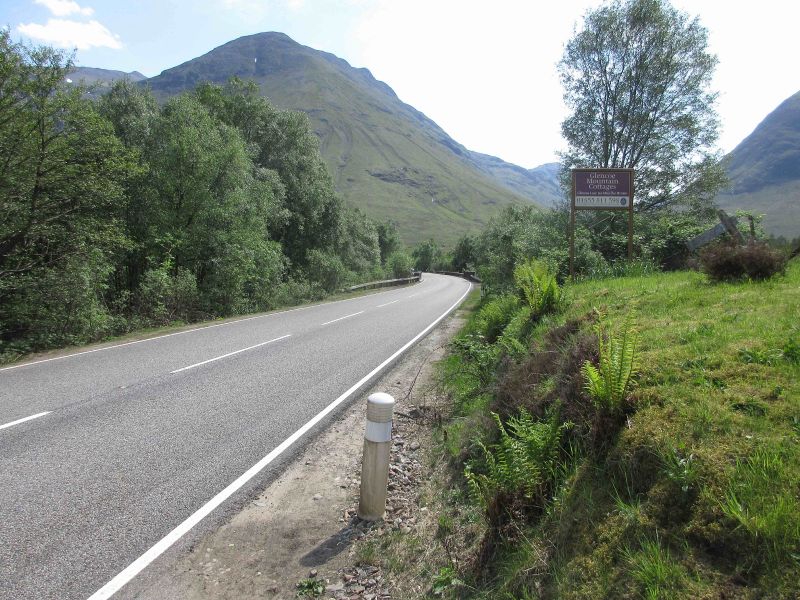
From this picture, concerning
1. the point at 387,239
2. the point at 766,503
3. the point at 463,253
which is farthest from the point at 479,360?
the point at 463,253

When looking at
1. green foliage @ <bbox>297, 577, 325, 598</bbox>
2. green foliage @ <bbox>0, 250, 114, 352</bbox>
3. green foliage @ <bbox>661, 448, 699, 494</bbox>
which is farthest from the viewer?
green foliage @ <bbox>0, 250, 114, 352</bbox>

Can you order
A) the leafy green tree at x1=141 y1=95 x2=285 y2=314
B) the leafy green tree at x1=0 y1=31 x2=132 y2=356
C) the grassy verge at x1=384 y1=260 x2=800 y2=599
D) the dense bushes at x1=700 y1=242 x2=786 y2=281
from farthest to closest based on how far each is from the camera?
the leafy green tree at x1=141 y1=95 x2=285 y2=314 < the leafy green tree at x1=0 y1=31 x2=132 y2=356 < the dense bushes at x1=700 y1=242 x2=786 y2=281 < the grassy verge at x1=384 y1=260 x2=800 y2=599

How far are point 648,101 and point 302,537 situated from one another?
23.5 metres

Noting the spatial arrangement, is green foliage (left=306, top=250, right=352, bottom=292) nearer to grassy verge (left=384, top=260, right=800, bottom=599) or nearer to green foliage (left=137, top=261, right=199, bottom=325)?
green foliage (left=137, top=261, right=199, bottom=325)

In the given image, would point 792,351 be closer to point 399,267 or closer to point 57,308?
point 57,308

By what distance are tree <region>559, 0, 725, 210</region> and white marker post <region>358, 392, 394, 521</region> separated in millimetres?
20774

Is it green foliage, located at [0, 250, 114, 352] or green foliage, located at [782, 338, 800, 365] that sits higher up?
green foliage, located at [782, 338, 800, 365]

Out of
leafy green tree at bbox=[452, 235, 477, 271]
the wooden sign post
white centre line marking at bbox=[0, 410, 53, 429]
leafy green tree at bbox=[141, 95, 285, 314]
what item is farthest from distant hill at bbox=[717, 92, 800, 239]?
white centre line marking at bbox=[0, 410, 53, 429]

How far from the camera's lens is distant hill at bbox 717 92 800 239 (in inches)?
5284

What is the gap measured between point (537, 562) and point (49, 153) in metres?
15.8

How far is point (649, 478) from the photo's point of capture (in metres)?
2.79

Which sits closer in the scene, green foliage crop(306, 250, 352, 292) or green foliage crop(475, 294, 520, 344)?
green foliage crop(475, 294, 520, 344)

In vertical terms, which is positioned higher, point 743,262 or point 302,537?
point 743,262

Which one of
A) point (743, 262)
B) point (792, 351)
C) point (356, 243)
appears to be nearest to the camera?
point (792, 351)
